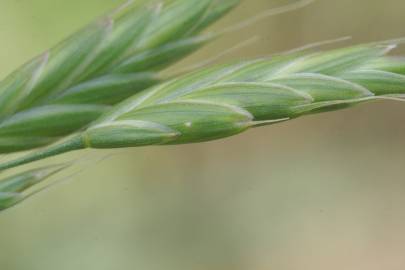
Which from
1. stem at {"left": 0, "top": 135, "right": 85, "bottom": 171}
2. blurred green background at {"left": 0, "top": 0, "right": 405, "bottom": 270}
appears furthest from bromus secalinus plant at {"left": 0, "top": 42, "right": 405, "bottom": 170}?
blurred green background at {"left": 0, "top": 0, "right": 405, "bottom": 270}

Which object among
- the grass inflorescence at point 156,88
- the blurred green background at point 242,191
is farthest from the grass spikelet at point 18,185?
the blurred green background at point 242,191

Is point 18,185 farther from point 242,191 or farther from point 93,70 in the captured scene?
point 242,191

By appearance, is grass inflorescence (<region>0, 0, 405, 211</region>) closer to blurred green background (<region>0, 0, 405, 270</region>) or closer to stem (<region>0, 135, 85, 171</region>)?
stem (<region>0, 135, 85, 171</region>)

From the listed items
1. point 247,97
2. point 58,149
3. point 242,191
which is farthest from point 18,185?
point 242,191

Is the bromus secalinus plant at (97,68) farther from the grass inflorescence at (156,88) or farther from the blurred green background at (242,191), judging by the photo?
the blurred green background at (242,191)

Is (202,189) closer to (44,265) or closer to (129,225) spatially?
(129,225)

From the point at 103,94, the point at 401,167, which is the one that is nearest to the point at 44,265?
the point at 103,94
